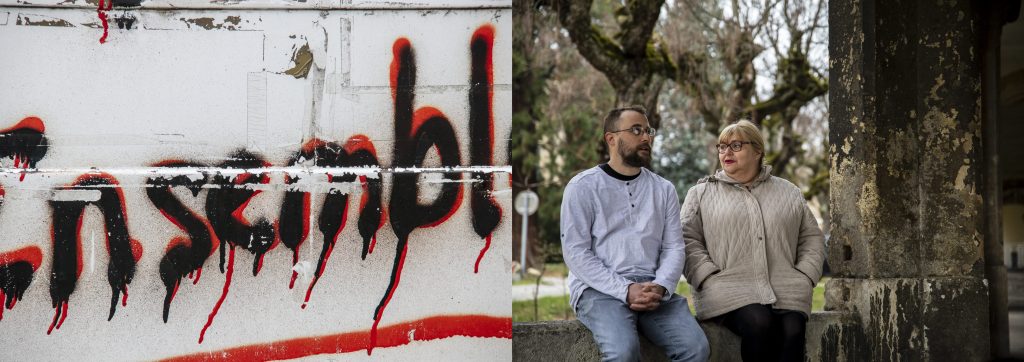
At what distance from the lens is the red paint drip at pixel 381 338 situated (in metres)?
3.83

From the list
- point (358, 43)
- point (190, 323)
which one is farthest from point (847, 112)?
point (190, 323)

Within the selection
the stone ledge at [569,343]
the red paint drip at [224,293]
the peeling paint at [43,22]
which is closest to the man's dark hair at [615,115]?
the stone ledge at [569,343]

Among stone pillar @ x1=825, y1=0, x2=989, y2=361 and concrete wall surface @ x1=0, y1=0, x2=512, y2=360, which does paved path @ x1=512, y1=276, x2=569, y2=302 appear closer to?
stone pillar @ x1=825, y1=0, x2=989, y2=361

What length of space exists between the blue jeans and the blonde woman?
27 cm

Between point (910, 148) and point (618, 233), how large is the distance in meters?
1.67

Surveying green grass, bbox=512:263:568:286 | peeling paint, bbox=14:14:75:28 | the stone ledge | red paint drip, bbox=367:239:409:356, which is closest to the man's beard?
the stone ledge

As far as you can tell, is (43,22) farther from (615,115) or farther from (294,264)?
(615,115)

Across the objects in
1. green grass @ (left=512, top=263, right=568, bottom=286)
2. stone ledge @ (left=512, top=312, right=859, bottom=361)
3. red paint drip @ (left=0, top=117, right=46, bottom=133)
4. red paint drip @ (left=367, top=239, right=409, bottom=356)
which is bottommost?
green grass @ (left=512, top=263, right=568, bottom=286)

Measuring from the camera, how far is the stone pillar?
4.70m

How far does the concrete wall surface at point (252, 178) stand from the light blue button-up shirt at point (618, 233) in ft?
1.11

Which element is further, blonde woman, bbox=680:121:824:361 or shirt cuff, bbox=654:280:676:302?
blonde woman, bbox=680:121:824:361

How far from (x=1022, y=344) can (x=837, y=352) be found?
3.20 meters

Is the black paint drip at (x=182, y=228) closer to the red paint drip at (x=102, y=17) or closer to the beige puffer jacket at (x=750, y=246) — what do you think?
the red paint drip at (x=102, y=17)

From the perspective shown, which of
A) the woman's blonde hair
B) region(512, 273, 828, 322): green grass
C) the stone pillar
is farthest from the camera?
region(512, 273, 828, 322): green grass
